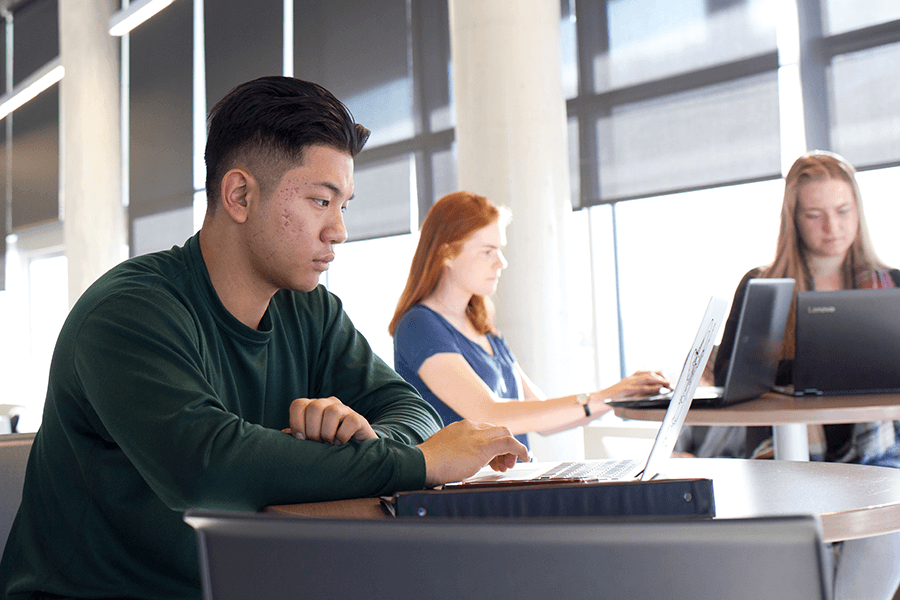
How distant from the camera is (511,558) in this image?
403 mm

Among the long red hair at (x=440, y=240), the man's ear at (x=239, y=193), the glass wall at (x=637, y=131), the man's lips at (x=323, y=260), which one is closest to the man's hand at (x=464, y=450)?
the man's lips at (x=323, y=260)

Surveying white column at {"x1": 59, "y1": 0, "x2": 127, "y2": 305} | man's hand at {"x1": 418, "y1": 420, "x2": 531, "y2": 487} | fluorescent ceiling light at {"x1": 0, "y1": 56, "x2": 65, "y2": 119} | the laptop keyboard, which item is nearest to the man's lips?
man's hand at {"x1": 418, "y1": 420, "x2": 531, "y2": 487}

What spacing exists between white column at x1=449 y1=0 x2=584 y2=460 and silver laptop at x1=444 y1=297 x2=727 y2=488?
2557 mm

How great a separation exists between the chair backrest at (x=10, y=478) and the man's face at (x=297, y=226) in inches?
21.2

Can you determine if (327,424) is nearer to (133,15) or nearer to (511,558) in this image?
(511,558)

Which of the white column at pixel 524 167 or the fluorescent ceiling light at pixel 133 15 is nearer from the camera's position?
the white column at pixel 524 167

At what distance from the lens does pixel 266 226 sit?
123 centimetres

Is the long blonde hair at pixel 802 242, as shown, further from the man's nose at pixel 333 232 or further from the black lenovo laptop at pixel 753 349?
the man's nose at pixel 333 232

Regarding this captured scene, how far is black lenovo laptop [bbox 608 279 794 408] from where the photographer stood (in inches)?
69.0

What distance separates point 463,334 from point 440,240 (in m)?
0.30

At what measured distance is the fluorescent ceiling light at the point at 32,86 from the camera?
833cm

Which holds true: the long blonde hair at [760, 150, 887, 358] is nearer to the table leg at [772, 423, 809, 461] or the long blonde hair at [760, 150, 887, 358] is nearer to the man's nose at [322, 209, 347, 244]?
the table leg at [772, 423, 809, 461]

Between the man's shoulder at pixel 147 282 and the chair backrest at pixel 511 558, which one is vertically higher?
the man's shoulder at pixel 147 282

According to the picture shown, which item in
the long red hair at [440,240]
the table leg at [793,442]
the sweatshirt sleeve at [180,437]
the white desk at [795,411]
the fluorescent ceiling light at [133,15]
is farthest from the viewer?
the fluorescent ceiling light at [133,15]
